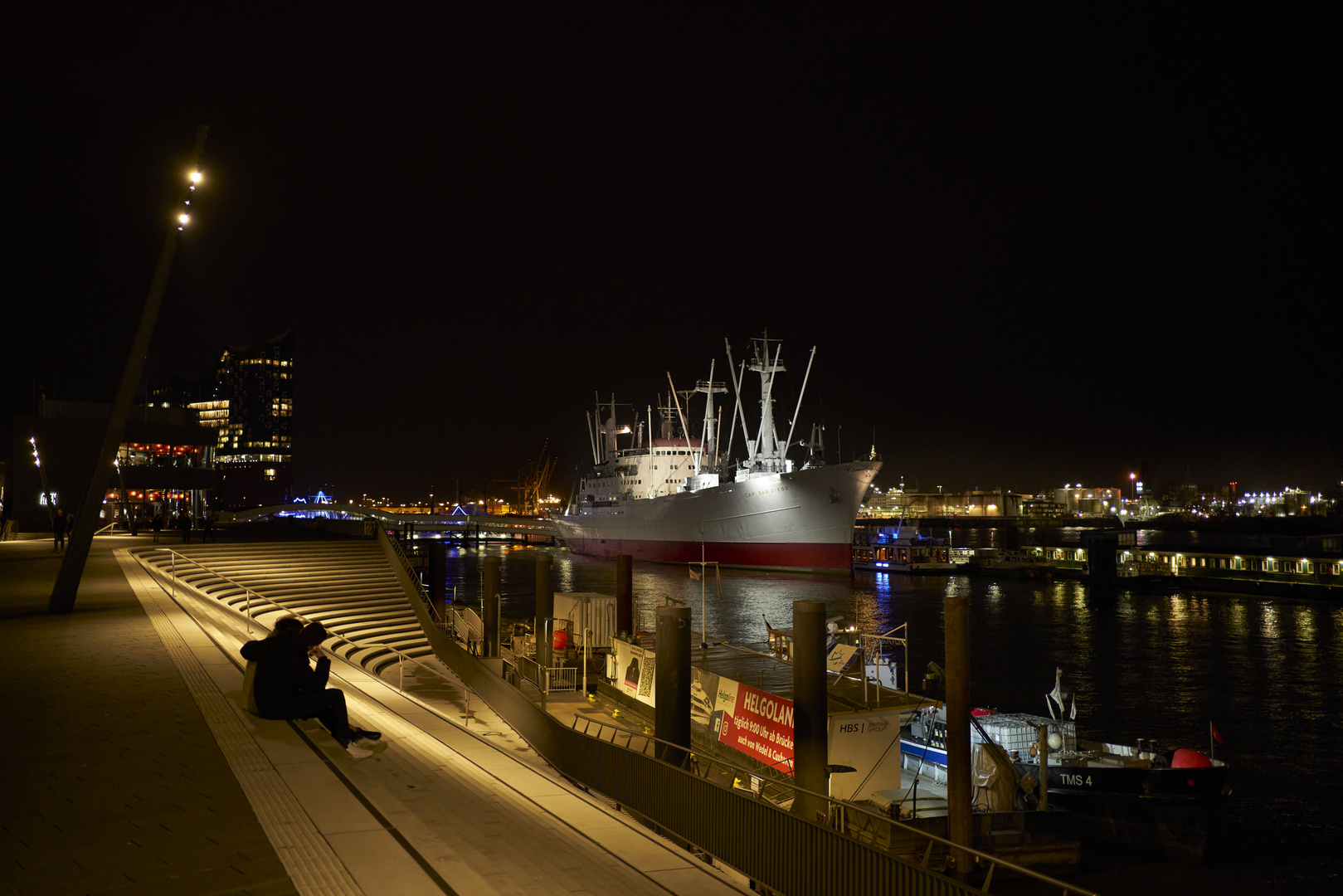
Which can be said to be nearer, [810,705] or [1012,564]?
[810,705]

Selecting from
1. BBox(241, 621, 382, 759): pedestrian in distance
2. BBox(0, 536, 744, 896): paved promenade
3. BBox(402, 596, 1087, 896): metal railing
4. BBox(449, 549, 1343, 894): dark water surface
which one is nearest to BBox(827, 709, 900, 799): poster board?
BBox(402, 596, 1087, 896): metal railing

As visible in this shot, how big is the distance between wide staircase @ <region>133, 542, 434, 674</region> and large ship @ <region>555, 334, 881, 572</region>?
34.9 metres

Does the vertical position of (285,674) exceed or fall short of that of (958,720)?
it exceeds it

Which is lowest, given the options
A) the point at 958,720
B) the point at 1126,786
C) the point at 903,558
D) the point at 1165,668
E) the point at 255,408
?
the point at 1165,668

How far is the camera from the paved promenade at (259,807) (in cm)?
494

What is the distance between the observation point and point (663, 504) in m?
64.6

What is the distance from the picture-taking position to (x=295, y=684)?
7.82m

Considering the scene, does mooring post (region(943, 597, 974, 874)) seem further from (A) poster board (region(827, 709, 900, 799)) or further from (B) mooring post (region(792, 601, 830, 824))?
(A) poster board (region(827, 709, 900, 799))

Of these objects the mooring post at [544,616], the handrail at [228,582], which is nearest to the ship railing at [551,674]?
the mooring post at [544,616]

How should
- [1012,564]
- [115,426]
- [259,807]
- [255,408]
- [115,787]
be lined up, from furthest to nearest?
[255,408] → [1012,564] → [115,426] → [115,787] → [259,807]

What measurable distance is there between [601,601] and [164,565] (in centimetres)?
1067

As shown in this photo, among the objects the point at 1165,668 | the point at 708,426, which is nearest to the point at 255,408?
the point at 708,426

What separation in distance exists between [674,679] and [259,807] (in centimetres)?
699

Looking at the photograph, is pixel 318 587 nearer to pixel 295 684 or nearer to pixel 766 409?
pixel 295 684
